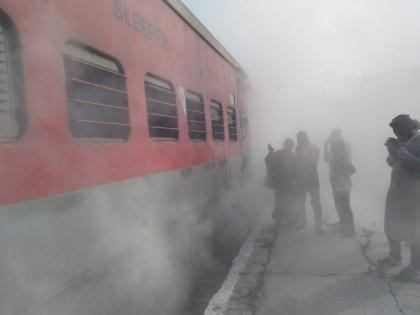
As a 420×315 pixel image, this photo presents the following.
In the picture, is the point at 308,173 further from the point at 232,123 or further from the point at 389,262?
the point at 389,262

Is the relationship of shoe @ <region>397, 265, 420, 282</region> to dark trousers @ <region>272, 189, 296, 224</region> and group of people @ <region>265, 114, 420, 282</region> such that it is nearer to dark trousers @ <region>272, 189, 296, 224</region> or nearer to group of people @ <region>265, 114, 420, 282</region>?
group of people @ <region>265, 114, 420, 282</region>

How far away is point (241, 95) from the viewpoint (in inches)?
386

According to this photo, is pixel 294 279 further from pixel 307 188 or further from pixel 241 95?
pixel 241 95

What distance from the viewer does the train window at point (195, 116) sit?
507cm

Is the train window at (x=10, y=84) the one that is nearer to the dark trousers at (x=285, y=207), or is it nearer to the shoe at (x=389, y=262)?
the shoe at (x=389, y=262)

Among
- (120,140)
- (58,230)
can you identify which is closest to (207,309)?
(120,140)

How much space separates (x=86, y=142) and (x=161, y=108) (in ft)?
5.02

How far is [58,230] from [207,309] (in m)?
1.96

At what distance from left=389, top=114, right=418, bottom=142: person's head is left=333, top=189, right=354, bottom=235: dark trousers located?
197 cm

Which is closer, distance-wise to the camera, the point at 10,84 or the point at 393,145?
the point at 10,84

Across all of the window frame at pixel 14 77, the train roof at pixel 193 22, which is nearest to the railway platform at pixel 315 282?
the window frame at pixel 14 77

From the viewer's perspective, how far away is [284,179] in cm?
743

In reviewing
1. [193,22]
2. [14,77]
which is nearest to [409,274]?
[193,22]

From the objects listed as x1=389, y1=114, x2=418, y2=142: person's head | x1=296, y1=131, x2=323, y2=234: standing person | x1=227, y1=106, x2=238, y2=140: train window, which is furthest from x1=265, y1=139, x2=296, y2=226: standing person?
x1=389, y1=114, x2=418, y2=142: person's head
